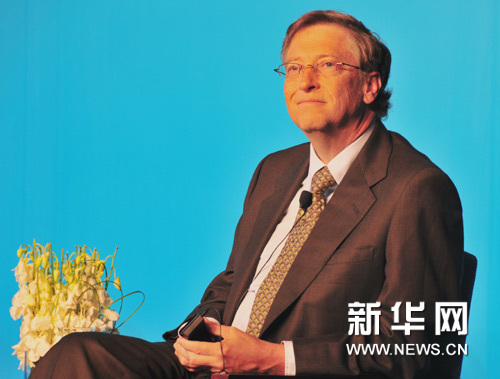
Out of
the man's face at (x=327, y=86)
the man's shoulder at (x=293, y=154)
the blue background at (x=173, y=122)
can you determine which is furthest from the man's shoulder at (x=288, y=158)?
the blue background at (x=173, y=122)

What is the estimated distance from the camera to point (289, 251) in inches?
85.7

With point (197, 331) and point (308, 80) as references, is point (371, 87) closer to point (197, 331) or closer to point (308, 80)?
point (308, 80)

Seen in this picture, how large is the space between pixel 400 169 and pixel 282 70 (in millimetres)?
568

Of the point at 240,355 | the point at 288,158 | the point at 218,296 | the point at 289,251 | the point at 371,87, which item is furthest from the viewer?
→ the point at 288,158

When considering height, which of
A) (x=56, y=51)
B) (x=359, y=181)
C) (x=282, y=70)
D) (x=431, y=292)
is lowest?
(x=431, y=292)

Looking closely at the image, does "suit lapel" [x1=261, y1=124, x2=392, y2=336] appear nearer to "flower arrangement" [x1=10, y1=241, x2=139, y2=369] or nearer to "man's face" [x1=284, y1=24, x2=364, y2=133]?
"man's face" [x1=284, y1=24, x2=364, y2=133]

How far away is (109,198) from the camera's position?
4262 mm

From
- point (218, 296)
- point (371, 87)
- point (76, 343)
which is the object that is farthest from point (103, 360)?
point (371, 87)

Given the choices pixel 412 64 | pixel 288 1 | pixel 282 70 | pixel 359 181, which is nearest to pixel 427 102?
pixel 412 64

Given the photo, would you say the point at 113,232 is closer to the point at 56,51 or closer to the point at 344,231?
the point at 56,51

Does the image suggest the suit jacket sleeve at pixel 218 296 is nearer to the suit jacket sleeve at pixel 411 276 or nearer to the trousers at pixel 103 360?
the trousers at pixel 103 360

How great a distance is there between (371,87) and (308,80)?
21cm

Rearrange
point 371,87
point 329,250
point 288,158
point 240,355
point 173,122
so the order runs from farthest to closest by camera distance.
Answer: point 173,122
point 288,158
point 371,87
point 329,250
point 240,355

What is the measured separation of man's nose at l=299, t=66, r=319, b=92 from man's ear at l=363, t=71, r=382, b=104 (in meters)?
0.16
